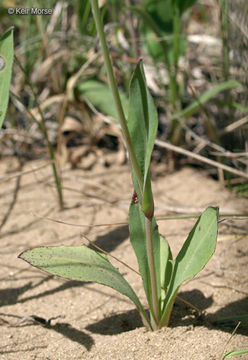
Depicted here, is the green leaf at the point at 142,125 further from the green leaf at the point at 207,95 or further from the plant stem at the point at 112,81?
the green leaf at the point at 207,95

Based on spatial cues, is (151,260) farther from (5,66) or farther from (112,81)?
(5,66)

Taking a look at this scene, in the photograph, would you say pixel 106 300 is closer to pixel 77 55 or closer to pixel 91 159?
pixel 91 159

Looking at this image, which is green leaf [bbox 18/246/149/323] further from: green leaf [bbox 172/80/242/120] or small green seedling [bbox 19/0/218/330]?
green leaf [bbox 172/80/242/120]

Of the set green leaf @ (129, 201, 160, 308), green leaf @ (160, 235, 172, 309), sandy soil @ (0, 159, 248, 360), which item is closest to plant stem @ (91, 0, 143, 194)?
green leaf @ (129, 201, 160, 308)

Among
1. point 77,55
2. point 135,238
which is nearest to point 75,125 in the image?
point 77,55

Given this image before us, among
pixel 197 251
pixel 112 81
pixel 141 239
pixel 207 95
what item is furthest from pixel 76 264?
pixel 207 95

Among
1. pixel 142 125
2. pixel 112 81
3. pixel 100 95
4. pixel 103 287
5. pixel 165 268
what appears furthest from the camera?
pixel 100 95

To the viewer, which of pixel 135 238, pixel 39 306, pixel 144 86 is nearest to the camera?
pixel 144 86
